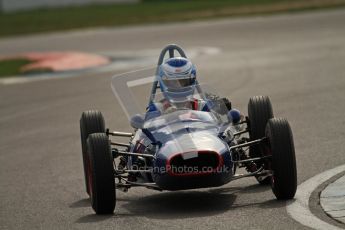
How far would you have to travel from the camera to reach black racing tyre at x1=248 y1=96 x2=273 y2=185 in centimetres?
1071

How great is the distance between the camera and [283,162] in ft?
30.8

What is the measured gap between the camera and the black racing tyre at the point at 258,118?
35.1 ft

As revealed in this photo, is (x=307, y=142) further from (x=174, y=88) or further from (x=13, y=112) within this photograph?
(x=13, y=112)

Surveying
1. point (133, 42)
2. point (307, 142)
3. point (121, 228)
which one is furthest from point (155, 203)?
point (133, 42)

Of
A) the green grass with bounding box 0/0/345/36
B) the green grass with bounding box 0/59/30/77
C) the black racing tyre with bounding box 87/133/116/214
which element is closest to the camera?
the black racing tyre with bounding box 87/133/116/214

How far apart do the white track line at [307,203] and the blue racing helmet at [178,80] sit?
1443 mm

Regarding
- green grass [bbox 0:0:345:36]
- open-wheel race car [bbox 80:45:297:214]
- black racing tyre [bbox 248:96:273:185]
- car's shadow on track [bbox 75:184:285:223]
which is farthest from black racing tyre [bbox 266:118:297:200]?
green grass [bbox 0:0:345:36]

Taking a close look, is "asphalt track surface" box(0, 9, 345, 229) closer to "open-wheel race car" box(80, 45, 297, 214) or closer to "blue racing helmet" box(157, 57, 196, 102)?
"open-wheel race car" box(80, 45, 297, 214)

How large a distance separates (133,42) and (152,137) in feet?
73.0

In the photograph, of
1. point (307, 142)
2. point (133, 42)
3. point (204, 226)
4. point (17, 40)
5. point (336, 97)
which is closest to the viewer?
point (204, 226)

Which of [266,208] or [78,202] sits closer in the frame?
[266,208]

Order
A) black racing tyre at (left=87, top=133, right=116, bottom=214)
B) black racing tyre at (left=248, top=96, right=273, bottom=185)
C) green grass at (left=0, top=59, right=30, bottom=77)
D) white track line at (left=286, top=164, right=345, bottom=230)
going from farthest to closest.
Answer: green grass at (left=0, top=59, right=30, bottom=77) → black racing tyre at (left=248, top=96, right=273, bottom=185) → black racing tyre at (left=87, top=133, right=116, bottom=214) → white track line at (left=286, top=164, right=345, bottom=230)

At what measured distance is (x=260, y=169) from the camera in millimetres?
9844

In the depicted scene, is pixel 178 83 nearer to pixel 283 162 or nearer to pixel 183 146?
pixel 183 146
